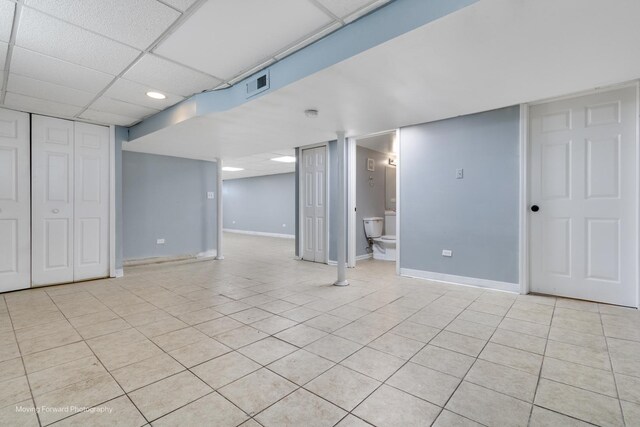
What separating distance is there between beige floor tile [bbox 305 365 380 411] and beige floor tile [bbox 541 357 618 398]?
113 cm

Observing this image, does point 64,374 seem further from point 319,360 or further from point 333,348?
point 333,348

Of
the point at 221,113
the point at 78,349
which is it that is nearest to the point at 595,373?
the point at 78,349

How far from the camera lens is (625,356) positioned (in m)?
2.06

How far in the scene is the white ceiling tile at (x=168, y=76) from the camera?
2736 millimetres

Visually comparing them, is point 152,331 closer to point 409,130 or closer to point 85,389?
point 85,389

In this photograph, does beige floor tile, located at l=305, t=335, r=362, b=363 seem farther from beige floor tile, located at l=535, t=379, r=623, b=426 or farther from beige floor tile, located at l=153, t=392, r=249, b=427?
beige floor tile, located at l=535, t=379, r=623, b=426

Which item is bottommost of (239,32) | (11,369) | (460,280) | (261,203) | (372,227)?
(11,369)

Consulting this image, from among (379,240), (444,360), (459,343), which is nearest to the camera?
(444,360)

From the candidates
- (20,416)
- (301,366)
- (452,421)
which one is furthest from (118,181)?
(452,421)

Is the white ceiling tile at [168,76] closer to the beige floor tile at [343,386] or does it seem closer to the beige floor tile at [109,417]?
the beige floor tile at [109,417]

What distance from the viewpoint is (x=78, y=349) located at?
2.25 metres

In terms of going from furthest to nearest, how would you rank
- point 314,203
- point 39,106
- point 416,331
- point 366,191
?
point 366,191
point 314,203
point 39,106
point 416,331

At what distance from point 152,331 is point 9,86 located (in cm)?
313

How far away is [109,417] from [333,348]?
4.52 feet
